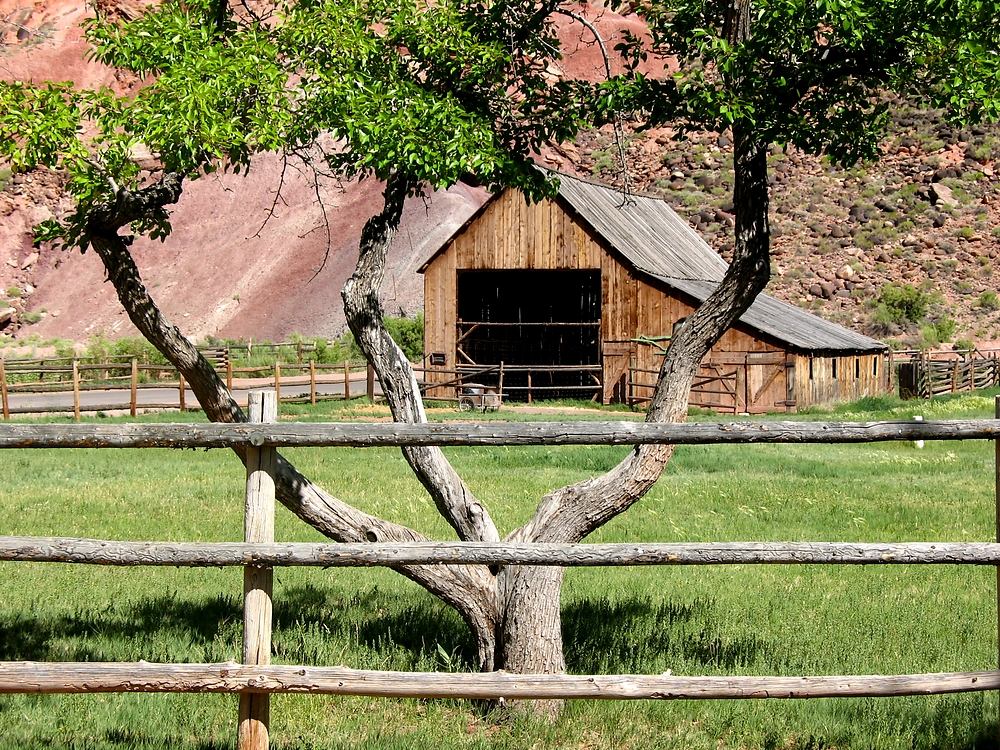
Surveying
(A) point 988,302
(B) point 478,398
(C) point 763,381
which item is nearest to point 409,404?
(B) point 478,398

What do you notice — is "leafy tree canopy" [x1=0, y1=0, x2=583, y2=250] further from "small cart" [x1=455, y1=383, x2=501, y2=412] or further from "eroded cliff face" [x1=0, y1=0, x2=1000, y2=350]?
"eroded cliff face" [x1=0, y1=0, x2=1000, y2=350]

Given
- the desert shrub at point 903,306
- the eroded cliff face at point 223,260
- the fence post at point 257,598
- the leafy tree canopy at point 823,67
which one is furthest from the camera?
the eroded cliff face at point 223,260

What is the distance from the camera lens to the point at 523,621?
6613 mm

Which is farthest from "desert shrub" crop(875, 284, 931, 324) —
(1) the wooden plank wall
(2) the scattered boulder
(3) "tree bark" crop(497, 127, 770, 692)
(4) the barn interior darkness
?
(3) "tree bark" crop(497, 127, 770, 692)

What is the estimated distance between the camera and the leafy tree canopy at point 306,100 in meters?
6.03

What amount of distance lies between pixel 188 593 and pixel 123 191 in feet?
13.6

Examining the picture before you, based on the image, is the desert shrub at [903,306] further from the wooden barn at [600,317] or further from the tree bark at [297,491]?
the tree bark at [297,491]

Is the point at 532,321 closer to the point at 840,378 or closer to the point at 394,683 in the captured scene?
the point at 840,378

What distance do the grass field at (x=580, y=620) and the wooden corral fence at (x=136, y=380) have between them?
13428mm

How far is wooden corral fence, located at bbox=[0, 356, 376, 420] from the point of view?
29.7m

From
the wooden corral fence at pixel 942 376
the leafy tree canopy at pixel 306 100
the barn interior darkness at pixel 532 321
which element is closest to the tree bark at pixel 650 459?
the leafy tree canopy at pixel 306 100

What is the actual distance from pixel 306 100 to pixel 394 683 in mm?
3457

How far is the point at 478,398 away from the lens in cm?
3362

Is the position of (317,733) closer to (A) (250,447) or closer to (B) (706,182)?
(A) (250,447)
